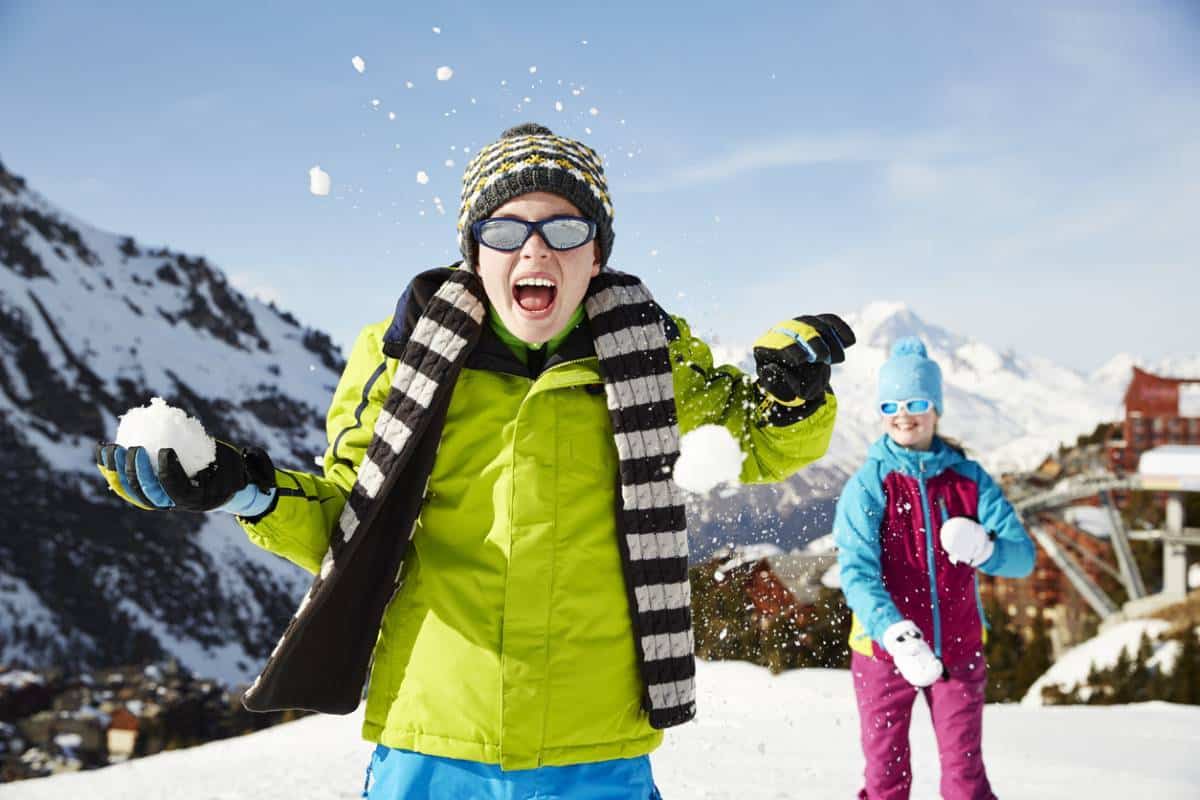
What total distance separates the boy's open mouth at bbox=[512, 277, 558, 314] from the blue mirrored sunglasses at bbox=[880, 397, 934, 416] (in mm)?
2410

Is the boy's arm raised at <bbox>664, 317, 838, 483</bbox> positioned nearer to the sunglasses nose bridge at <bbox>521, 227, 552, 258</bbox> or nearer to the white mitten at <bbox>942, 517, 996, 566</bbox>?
the sunglasses nose bridge at <bbox>521, 227, 552, 258</bbox>

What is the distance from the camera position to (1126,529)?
84.1ft

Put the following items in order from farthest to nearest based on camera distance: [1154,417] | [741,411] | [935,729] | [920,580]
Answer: [1154,417] < [920,580] < [935,729] < [741,411]

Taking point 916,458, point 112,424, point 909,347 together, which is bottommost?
point 916,458

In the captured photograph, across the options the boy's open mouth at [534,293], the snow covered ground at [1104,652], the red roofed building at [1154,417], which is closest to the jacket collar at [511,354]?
the boy's open mouth at [534,293]

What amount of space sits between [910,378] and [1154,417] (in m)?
29.7

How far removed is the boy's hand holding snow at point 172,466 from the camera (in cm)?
169

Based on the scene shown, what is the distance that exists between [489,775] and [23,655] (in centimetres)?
7637

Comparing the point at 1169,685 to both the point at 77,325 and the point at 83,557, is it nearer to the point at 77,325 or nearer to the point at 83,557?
the point at 83,557

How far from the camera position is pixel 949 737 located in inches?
142

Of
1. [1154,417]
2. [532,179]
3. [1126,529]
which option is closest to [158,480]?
[532,179]

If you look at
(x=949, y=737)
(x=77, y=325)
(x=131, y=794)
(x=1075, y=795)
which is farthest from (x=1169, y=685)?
(x=77, y=325)

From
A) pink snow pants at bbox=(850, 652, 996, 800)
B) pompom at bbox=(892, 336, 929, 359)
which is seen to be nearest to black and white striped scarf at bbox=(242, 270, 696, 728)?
pink snow pants at bbox=(850, 652, 996, 800)

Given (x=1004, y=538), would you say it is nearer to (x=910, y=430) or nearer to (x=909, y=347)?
(x=910, y=430)
